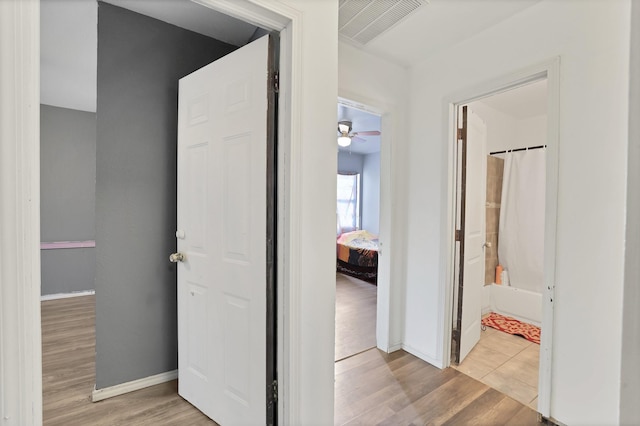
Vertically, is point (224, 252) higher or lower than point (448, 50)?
lower

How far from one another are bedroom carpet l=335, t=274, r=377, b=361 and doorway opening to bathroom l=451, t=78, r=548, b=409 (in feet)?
2.86

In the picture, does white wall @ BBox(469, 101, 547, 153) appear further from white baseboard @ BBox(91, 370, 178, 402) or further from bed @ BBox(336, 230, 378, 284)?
white baseboard @ BBox(91, 370, 178, 402)

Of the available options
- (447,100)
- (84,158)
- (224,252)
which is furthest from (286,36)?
(84,158)

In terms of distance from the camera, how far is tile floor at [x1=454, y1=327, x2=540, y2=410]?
2090mm

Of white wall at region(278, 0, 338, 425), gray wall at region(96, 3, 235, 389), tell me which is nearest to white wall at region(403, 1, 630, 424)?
white wall at region(278, 0, 338, 425)

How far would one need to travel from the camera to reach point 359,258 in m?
5.20

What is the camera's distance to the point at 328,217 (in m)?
1.41

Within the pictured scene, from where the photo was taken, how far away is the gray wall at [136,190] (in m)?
1.94

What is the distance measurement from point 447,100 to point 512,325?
8.50 feet

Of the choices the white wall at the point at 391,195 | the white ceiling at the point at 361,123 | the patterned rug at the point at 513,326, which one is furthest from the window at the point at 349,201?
the white wall at the point at 391,195

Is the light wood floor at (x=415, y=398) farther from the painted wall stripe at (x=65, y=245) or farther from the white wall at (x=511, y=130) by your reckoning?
the painted wall stripe at (x=65, y=245)

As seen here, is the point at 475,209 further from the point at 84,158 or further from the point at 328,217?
the point at 84,158

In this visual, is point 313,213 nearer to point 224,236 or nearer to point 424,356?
point 224,236

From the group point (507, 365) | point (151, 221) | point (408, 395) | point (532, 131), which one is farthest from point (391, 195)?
point (532, 131)
